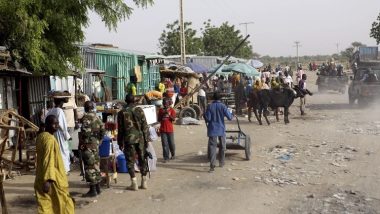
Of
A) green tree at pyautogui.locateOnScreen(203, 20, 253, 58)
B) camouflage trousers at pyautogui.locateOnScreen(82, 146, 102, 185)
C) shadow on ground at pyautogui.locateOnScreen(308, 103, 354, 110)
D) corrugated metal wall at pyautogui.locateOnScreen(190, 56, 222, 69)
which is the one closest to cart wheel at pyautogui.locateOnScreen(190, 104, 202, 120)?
shadow on ground at pyautogui.locateOnScreen(308, 103, 354, 110)

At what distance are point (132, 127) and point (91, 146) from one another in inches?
31.1

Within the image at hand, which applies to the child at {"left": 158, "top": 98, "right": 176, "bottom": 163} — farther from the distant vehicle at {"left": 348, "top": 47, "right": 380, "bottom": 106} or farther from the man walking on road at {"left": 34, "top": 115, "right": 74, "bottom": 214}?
the distant vehicle at {"left": 348, "top": 47, "right": 380, "bottom": 106}

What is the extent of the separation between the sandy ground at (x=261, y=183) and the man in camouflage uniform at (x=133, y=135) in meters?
0.41

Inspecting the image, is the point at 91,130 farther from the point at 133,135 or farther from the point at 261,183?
the point at 261,183

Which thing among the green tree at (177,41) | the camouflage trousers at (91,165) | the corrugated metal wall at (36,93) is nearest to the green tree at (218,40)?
the green tree at (177,41)

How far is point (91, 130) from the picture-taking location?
8.28 m

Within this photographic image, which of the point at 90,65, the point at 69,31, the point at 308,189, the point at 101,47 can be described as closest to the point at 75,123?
the point at 69,31

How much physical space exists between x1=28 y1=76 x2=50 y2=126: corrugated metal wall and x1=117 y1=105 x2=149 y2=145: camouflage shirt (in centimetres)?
720

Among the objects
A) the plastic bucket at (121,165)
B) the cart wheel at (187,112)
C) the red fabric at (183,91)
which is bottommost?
the plastic bucket at (121,165)

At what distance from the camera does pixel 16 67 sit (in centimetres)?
1167

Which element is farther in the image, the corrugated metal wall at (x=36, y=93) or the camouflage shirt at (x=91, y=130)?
the corrugated metal wall at (x=36, y=93)

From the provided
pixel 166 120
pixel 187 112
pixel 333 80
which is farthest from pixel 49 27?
pixel 333 80

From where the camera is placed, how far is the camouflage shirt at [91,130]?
8.27 meters

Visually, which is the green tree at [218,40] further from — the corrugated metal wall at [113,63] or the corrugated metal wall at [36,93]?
the corrugated metal wall at [36,93]
